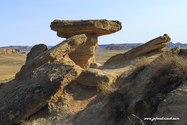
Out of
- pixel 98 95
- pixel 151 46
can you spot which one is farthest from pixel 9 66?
pixel 98 95

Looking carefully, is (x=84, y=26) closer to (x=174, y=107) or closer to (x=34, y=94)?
(x=34, y=94)

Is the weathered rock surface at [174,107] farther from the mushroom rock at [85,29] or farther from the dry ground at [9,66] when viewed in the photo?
the dry ground at [9,66]

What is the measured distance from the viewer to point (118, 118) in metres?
3.43

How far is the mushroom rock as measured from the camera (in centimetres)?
878

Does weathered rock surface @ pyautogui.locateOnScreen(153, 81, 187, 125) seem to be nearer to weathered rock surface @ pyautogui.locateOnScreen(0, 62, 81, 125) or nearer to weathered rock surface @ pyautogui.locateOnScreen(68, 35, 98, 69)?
weathered rock surface @ pyautogui.locateOnScreen(0, 62, 81, 125)

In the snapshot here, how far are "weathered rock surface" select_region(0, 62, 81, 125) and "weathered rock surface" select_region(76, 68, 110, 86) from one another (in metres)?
0.34

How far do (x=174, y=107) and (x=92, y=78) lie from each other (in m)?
3.01

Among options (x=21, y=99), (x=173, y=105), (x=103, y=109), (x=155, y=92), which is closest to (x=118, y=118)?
(x=103, y=109)

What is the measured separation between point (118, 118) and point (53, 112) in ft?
7.32

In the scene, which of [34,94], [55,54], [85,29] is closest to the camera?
[34,94]

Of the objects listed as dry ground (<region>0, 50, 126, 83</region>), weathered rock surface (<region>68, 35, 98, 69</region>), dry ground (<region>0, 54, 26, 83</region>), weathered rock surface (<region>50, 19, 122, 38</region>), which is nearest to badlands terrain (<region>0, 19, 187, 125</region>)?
weathered rock surface (<region>50, 19, 122, 38</region>)

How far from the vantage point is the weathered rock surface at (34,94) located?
444cm

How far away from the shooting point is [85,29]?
8984 millimetres

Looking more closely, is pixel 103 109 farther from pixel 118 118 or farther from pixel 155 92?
pixel 155 92
